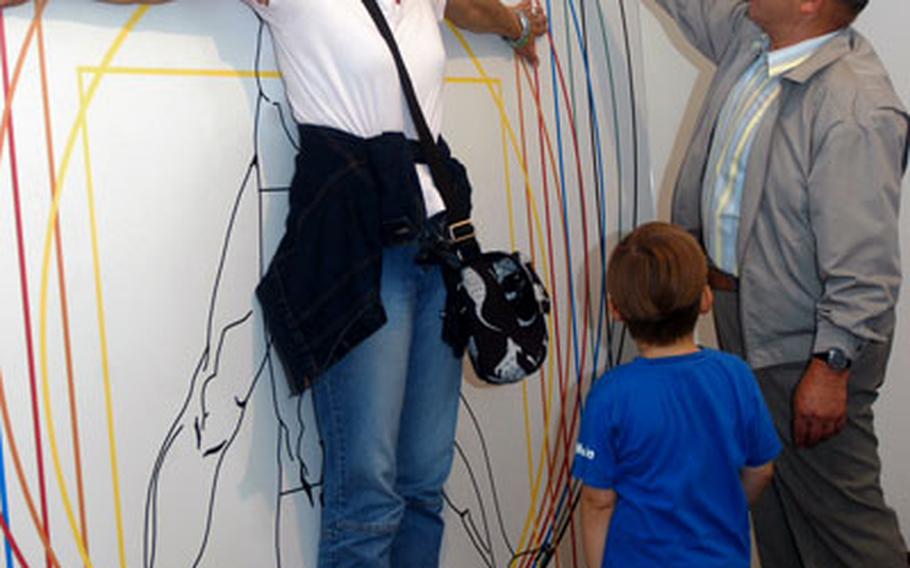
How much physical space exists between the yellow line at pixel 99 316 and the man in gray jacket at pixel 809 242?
1.06 meters

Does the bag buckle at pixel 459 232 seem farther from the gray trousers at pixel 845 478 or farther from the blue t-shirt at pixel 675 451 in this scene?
the gray trousers at pixel 845 478

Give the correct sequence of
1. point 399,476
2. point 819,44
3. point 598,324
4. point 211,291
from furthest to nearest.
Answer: point 598,324 → point 819,44 → point 399,476 → point 211,291

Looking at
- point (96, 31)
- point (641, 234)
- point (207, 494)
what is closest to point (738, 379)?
point (641, 234)

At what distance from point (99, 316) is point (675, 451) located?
81 centimetres

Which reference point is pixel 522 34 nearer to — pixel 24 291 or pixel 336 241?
pixel 336 241

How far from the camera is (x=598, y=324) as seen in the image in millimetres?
2045

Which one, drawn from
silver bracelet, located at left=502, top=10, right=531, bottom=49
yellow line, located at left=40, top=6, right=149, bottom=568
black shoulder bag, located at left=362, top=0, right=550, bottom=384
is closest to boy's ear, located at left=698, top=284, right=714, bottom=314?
black shoulder bag, located at left=362, top=0, right=550, bottom=384

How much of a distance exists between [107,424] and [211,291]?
0.23 metres

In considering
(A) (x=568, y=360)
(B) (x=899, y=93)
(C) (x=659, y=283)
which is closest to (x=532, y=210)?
(A) (x=568, y=360)

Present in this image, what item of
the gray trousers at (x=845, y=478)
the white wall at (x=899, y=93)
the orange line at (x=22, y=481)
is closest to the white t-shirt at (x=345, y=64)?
the orange line at (x=22, y=481)

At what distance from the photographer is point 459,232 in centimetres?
136

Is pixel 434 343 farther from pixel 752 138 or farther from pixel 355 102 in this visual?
pixel 752 138

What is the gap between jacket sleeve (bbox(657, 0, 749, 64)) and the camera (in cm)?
181

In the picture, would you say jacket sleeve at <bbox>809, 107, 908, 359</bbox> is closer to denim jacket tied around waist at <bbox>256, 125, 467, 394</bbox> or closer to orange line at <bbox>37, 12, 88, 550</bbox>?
denim jacket tied around waist at <bbox>256, 125, 467, 394</bbox>
